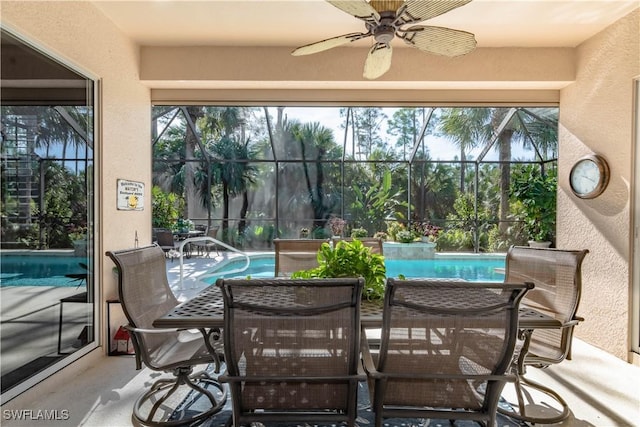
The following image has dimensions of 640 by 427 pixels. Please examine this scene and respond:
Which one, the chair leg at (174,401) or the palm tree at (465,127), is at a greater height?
the palm tree at (465,127)

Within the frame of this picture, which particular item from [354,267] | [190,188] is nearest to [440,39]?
[354,267]

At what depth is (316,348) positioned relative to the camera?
56.0 inches

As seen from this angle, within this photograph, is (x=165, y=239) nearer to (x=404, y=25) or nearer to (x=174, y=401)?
(x=174, y=401)

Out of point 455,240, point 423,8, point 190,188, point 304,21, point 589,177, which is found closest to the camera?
point 423,8

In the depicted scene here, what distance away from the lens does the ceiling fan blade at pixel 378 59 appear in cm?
224

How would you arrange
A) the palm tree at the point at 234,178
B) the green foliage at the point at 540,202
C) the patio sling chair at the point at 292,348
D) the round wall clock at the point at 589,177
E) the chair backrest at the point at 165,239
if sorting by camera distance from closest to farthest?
the patio sling chair at the point at 292,348 → the round wall clock at the point at 589,177 → the green foliage at the point at 540,202 → the chair backrest at the point at 165,239 → the palm tree at the point at 234,178

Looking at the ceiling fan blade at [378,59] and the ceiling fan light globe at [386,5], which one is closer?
the ceiling fan light globe at [386,5]

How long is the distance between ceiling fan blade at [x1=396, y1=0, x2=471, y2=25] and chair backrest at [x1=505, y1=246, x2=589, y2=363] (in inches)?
62.1

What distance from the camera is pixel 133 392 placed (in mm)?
2523

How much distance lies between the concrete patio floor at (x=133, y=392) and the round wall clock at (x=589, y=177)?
1.51 meters

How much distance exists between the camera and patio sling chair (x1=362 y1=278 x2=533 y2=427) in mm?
1374

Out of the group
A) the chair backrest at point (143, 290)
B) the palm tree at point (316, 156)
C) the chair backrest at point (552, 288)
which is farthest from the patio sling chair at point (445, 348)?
the palm tree at point (316, 156)

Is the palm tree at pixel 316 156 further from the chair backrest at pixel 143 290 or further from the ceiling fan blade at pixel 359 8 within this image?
the ceiling fan blade at pixel 359 8

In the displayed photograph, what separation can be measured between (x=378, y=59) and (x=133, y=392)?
2.86 metres
